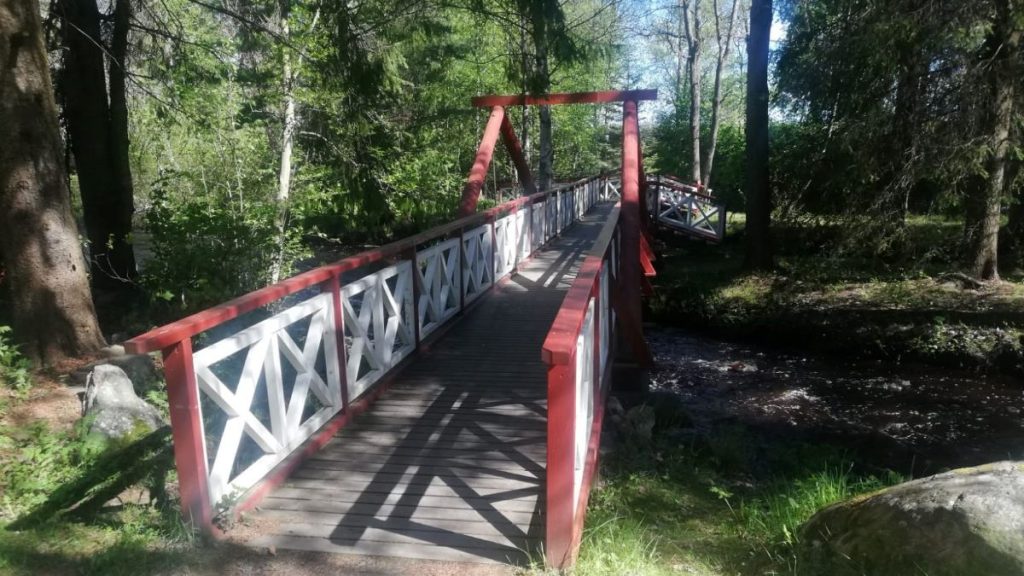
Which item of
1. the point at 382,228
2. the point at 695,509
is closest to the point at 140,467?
the point at 695,509

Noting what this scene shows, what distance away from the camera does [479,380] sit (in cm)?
531

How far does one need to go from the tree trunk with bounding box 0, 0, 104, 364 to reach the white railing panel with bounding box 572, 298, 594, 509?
423cm

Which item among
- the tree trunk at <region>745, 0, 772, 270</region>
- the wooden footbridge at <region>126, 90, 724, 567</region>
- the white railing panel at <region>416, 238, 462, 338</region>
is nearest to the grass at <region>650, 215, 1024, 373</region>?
the tree trunk at <region>745, 0, 772, 270</region>

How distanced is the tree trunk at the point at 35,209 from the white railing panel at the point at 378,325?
7.83ft

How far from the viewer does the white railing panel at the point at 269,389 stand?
310cm

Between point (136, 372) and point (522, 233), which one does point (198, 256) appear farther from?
point (522, 233)

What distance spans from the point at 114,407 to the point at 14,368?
4.26 feet

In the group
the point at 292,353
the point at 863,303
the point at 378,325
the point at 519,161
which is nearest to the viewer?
the point at 292,353

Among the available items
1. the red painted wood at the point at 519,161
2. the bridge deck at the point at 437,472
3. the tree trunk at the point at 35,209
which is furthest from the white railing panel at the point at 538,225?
the tree trunk at the point at 35,209

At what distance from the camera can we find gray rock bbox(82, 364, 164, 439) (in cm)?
432

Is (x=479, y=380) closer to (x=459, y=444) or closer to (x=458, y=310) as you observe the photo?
(x=459, y=444)

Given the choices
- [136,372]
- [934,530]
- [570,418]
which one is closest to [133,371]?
[136,372]

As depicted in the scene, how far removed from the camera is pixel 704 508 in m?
4.45

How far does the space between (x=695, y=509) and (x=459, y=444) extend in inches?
63.3
